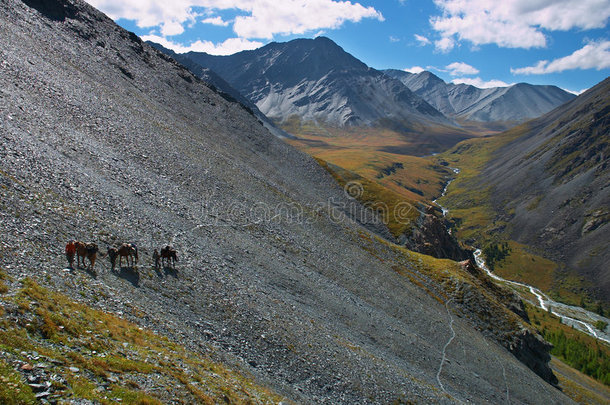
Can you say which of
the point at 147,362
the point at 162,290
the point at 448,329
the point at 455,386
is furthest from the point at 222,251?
the point at 448,329

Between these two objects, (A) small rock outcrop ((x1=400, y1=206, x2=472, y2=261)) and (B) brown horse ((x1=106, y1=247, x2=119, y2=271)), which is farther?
(A) small rock outcrop ((x1=400, y1=206, x2=472, y2=261))

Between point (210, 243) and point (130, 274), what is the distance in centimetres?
1357

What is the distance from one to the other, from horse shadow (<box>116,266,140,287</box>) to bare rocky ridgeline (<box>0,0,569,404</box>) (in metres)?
0.17

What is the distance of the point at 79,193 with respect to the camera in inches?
1293

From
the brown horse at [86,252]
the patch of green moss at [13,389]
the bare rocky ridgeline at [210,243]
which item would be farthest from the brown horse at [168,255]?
the patch of green moss at [13,389]

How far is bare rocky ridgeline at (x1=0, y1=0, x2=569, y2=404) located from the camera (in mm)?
25953

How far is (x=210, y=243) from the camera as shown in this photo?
131 feet

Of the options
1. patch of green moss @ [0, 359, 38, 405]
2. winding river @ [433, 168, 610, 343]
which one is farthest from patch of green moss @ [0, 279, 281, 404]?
winding river @ [433, 168, 610, 343]

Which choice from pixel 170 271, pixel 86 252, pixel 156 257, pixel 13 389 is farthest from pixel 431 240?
pixel 13 389

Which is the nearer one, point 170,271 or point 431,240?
point 170,271

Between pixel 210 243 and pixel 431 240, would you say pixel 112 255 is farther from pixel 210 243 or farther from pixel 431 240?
pixel 431 240

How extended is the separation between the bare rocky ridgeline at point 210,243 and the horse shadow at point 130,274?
17 centimetres

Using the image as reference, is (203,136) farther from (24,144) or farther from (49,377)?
(49,377)

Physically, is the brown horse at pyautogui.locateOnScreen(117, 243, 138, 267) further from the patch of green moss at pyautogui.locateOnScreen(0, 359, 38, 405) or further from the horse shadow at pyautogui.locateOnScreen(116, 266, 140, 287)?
the patch of green moss at pyautogui.locateOnScreen(0, 359, 38, 405)
